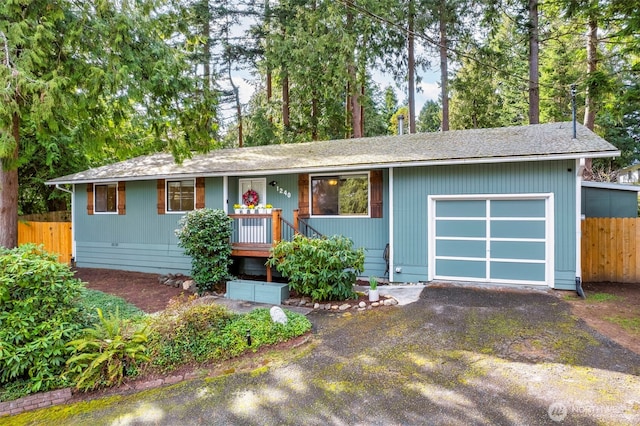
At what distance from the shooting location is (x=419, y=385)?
3494mm

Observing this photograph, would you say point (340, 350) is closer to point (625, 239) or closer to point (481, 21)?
point (625, 239)

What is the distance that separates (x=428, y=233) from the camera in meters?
7.52

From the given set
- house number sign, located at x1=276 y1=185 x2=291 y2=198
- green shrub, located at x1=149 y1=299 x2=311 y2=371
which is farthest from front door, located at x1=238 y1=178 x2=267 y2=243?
green shrub, located at x1=149 y1=299 x2=311 y2=371

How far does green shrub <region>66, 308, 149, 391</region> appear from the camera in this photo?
12.4ft

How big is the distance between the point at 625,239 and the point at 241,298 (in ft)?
28.0

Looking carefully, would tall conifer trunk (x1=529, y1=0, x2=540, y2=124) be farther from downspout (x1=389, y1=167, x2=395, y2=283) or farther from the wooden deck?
the wooden deck

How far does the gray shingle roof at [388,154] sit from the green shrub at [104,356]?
5068 mm

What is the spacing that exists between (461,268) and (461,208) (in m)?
1.28

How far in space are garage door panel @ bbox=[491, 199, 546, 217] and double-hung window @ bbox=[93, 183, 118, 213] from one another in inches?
410

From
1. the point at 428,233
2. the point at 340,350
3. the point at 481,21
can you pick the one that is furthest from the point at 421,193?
Answer: the point at 481,21

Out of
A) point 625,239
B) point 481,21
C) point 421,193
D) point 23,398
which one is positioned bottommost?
point 23,398

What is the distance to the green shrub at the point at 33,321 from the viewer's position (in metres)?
3.62

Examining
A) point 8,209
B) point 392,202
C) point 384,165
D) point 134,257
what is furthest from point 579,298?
point 8,209

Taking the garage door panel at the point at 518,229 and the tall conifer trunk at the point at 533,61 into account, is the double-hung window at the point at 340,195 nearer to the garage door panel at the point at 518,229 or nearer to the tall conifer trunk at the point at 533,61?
the garage door panel at the point at 518,229
